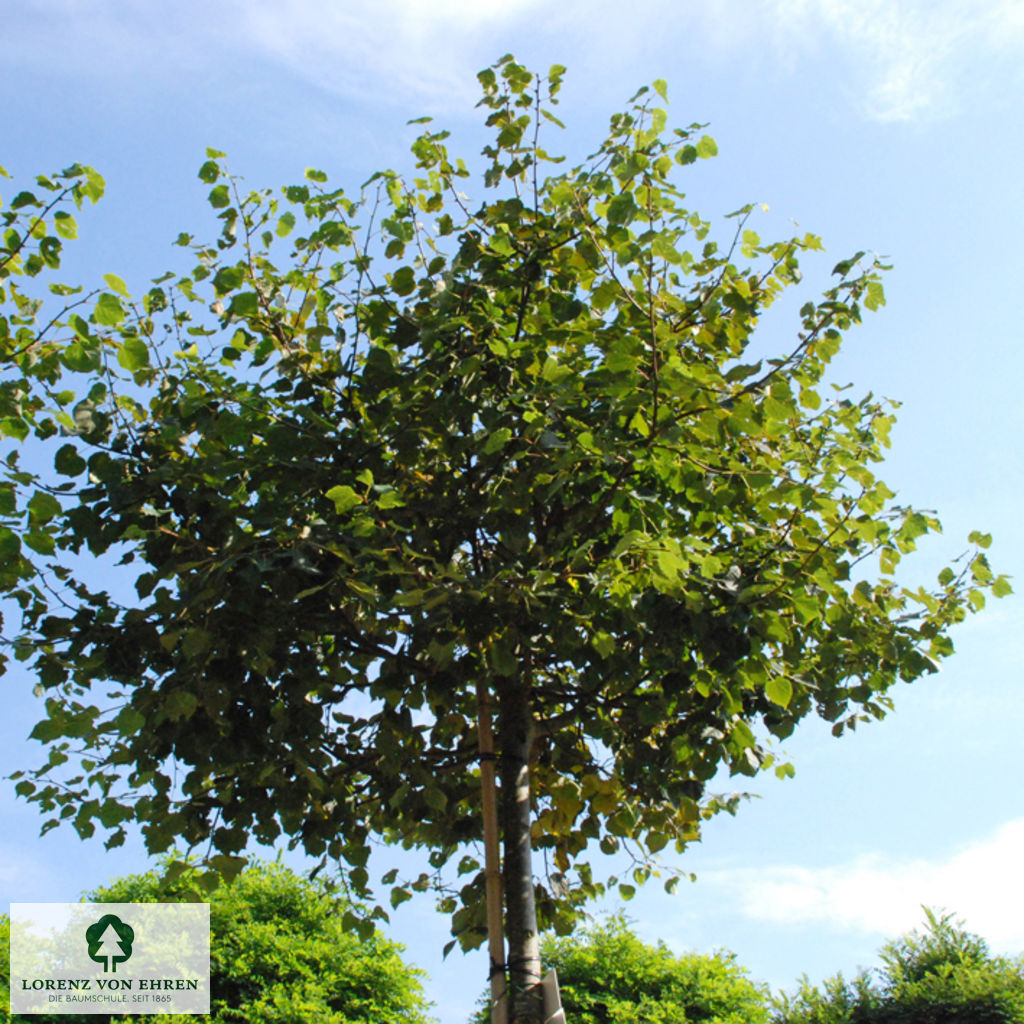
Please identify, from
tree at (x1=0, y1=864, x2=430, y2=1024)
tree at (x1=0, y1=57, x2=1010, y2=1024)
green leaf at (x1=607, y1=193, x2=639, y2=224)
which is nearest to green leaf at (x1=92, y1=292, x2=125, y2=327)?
tree at (x1=0, y1=57, x2=1010, y2=1024)

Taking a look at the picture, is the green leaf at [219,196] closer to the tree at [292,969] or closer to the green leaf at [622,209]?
the green leaf at [622,209]

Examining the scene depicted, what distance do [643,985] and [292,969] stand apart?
13.0 feet

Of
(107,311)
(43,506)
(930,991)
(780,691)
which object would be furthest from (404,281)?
(930,991)

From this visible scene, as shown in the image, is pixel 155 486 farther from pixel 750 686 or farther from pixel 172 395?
pixel 750 686

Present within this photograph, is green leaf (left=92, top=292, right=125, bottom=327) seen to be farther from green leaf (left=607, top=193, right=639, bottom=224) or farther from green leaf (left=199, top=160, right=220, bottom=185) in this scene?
green leaf (left=607, top=193, right=639, bottom=224)

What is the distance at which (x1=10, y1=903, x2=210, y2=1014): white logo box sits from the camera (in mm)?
10359

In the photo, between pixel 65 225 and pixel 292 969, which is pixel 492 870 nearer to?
pixel 65 225

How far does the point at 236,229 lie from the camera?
14.7 ft

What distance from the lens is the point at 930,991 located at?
366 inches

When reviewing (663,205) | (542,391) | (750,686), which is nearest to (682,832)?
(750,686)

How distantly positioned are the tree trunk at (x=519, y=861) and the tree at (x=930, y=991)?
6636mm

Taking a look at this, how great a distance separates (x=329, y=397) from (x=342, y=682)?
1388 mm

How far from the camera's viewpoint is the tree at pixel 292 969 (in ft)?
34.1

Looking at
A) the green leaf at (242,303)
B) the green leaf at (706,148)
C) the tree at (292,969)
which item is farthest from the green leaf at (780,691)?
the tree at (292,969)
